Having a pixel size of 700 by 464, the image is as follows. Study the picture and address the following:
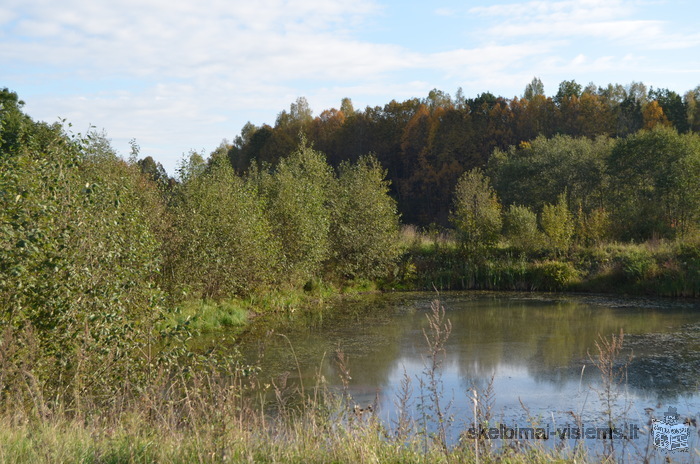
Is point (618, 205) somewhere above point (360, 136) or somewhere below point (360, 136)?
below

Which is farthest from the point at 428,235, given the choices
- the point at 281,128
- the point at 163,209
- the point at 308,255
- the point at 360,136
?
the point at 281,128

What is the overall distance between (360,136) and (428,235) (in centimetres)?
2731

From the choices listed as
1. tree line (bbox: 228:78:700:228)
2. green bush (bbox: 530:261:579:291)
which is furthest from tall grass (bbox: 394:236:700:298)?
tree line (bbox: 228:78:700:228)

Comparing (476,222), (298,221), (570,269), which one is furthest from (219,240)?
(570,269)

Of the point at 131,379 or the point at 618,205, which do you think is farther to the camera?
the point at 618,205

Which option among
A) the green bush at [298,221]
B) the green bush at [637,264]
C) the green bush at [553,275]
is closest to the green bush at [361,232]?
the green bush at [298,221]

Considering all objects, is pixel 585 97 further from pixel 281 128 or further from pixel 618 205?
pixel 281 128

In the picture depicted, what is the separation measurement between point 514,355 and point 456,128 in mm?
38291

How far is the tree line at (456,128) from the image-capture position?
45.8 m

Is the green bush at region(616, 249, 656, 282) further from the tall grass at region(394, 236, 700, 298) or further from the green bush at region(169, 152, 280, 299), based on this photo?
the green bush at region(169, 152, 280, 299)

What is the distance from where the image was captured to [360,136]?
186ft

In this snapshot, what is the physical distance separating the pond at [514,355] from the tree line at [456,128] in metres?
19.3

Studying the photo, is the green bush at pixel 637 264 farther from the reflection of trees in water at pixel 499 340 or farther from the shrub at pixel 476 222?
the shrub at pixel 476 222

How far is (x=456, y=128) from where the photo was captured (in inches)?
1993
